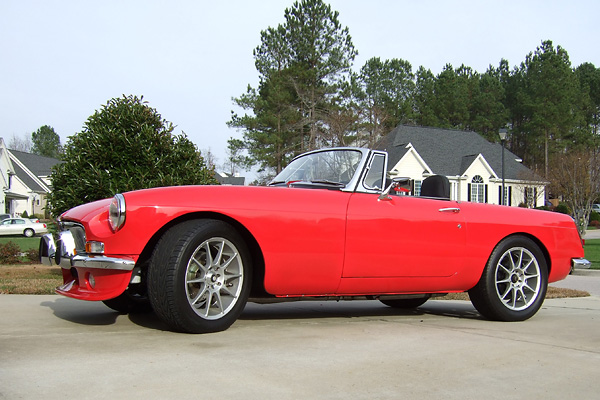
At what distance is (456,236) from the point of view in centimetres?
525

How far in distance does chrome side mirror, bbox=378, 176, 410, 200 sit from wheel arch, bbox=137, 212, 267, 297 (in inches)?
47.7

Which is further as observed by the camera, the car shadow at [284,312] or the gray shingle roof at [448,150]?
the gray shingle roof at [448,150]

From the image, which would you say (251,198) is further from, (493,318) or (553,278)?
(553,278)

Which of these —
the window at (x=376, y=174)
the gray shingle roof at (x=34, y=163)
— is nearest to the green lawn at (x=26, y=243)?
the window at (x=376, y=174)

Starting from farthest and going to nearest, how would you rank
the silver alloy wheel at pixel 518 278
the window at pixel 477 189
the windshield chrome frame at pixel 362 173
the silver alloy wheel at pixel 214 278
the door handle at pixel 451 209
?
1. the window at pixel 477 189
2. the silver alloy wheel at pixel 518 278
3. the door handle at pixel 451 209
4. the windshield chrome frame at pixel 362 173
5. the silver alloy wheel at pixel 214 278

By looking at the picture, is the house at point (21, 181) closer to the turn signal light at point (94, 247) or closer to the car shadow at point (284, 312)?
the car shadow at point (284, 312)

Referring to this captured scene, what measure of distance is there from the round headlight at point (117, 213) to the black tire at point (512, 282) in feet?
10.8

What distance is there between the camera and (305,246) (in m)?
4.42

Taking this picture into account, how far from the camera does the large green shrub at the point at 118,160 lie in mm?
9789

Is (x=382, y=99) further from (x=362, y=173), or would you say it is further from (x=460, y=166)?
(x=362, y=173)

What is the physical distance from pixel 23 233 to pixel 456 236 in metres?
38.5

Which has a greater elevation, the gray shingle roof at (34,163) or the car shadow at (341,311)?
the gray shingle roof at (34,163)

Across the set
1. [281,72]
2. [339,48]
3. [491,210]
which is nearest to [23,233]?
[281,72]

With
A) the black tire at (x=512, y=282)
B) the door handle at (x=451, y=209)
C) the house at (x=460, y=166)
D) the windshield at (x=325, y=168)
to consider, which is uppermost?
the house at (x=460, y=166)
